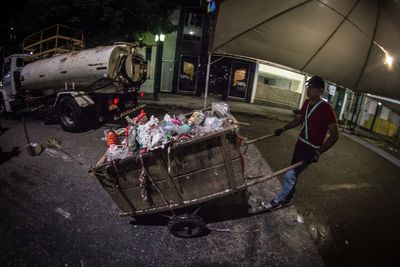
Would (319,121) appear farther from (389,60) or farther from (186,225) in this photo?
(186,225)

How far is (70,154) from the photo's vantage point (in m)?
6.50

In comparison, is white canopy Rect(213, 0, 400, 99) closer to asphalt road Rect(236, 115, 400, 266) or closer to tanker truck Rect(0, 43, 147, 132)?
asphalt road Rect(236, 115, 400, 266)

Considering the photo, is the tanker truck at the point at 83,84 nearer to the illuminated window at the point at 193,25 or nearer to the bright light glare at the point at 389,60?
the bright light glare at the point at 389,60

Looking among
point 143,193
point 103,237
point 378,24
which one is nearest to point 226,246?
point 143,193

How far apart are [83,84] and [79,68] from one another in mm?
539

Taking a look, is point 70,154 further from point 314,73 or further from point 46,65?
point 314,73

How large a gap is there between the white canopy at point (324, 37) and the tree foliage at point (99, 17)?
8825 millimetres

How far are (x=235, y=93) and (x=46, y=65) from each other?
12.4 m

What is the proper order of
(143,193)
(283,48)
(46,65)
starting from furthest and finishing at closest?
(46,65)
(283,48)
(143,193)

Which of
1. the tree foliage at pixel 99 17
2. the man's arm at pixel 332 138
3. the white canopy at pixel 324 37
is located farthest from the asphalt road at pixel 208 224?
the tree foliage at pixel 99 17

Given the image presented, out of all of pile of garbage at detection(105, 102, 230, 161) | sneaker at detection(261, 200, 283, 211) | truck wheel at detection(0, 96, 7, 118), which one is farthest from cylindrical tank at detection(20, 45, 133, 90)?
sneaker at detection(261, 200, 283, 211)

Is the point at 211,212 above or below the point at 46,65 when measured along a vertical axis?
below

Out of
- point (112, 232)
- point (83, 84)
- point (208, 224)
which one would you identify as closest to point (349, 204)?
point (208, 224)

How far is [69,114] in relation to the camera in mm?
8422
